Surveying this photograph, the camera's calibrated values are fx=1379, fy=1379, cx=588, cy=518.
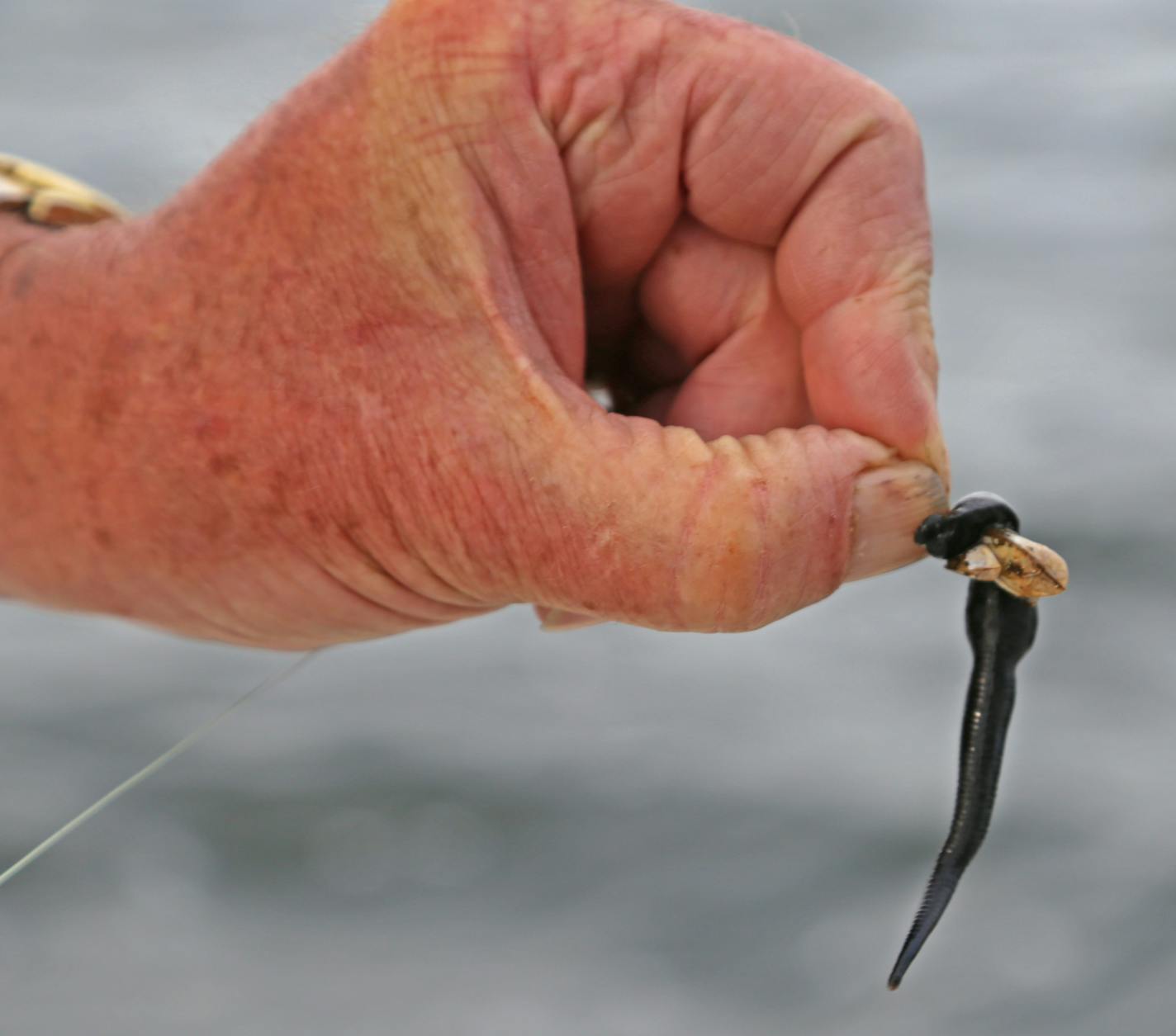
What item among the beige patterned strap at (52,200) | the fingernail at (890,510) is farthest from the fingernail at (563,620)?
the beige patterned strap at (52,200)

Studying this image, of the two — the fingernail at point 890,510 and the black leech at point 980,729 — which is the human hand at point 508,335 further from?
the black leech at point 980,729

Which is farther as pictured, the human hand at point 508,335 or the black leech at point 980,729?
the black leech at point 980,729

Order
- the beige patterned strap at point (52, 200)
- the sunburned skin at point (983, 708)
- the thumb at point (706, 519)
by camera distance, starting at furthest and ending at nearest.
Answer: the beige patterned strap at point (52, 200) < the sunburned skin at point (983, 708) < the thumb at point (706, 519)

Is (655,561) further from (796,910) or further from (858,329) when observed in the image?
(796,910)

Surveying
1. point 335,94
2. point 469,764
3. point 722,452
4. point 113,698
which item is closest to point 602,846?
point 469,764

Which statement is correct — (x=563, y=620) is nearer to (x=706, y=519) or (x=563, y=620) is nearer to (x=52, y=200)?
(x=706, y=519)

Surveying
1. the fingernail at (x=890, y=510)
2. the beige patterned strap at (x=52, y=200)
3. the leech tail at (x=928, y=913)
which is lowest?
the leech tail at (x=928, y=913)

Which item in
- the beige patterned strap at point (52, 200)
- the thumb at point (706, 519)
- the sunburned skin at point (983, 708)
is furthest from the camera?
the beige patterned strap at point (52, 200)

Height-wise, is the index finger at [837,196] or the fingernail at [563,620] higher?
the index finger at [837,196]

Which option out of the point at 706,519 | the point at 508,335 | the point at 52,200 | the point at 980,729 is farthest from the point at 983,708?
the point at 52,200
